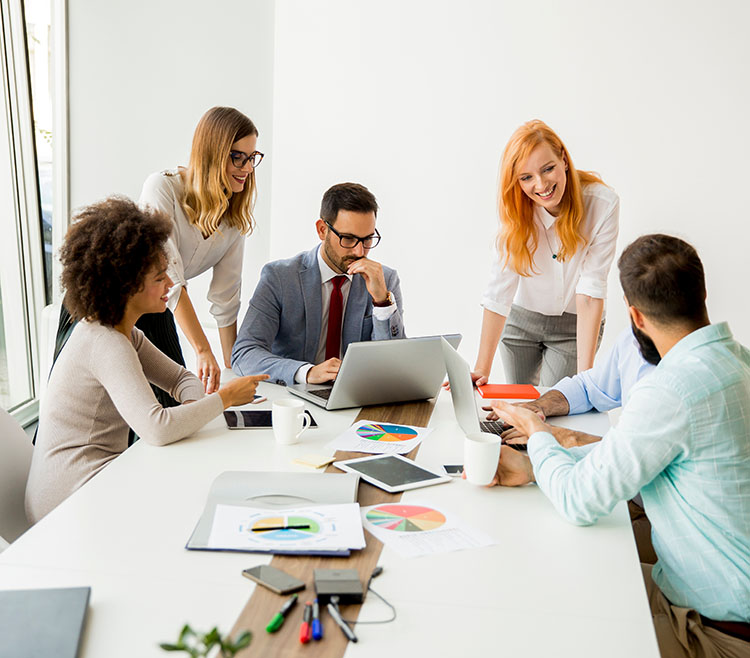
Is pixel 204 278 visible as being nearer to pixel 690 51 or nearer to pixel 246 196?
pixel 246 196

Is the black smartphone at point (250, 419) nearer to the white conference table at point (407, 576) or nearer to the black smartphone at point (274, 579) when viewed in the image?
the white conference table at point (407, 576)

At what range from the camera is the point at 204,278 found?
4.34 meters

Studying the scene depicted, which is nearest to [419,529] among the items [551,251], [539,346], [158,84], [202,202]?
[202,202]

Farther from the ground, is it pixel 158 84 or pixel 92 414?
pixel 158 84

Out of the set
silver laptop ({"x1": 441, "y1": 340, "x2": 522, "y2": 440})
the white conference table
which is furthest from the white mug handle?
silver laptop ({"x1": 441, "y1": 340, "x2": 522, "y2": 440})

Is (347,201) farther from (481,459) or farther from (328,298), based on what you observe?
(481,459)

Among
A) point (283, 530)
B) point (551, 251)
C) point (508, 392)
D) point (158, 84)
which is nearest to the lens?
point (283, 530)

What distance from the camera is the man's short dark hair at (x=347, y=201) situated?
2.48 metres

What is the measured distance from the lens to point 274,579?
1095 mm

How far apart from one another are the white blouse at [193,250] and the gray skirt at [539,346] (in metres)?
1.15

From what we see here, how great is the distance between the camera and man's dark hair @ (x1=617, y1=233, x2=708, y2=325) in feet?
4.54

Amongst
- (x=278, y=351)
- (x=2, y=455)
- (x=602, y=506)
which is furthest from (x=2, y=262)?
(x=602, y=506)

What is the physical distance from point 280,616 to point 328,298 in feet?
5.49

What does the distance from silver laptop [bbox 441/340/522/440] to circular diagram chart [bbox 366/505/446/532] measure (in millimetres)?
315
